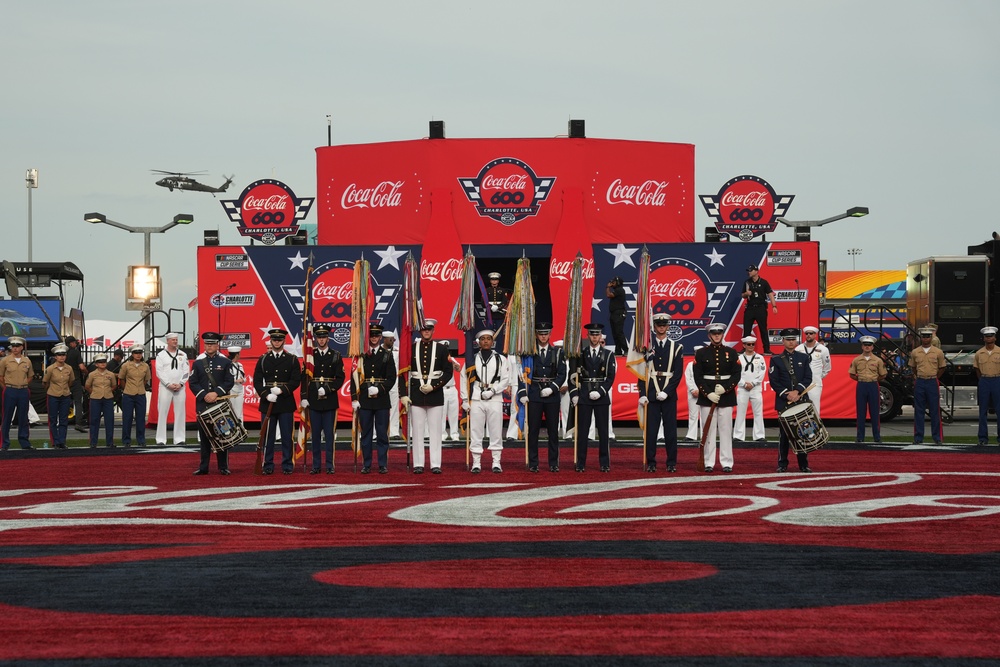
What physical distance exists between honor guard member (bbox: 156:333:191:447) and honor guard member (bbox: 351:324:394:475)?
6.97m

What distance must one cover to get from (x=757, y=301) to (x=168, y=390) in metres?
11.8

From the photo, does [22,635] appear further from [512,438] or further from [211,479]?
[512,438]

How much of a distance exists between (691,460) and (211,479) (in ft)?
22.9

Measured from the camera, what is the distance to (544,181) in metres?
25.4

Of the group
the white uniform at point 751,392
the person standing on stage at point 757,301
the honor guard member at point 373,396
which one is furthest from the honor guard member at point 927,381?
the honor guard member at point 373,396

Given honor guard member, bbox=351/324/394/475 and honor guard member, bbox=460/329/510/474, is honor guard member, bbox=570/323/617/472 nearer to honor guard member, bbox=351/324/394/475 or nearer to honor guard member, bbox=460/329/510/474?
honor guard member, bbox=460/329/510/474

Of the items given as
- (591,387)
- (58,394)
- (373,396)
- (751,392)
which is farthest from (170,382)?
(751,392)

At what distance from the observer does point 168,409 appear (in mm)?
21953

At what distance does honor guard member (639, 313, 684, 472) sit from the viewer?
1569 cm

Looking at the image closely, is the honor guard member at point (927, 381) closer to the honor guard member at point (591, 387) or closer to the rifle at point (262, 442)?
the honor guard member at point (591, 387)

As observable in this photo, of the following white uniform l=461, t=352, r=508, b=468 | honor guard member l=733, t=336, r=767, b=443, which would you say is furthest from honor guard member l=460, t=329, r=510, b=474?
honor guard member l=733, t=336, r=767, b=443

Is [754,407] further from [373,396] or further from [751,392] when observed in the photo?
[373,396]

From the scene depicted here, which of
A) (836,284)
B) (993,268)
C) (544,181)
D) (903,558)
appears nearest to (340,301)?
(544,181)

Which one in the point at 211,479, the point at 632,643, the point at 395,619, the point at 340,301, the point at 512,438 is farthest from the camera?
the point at 340,301
